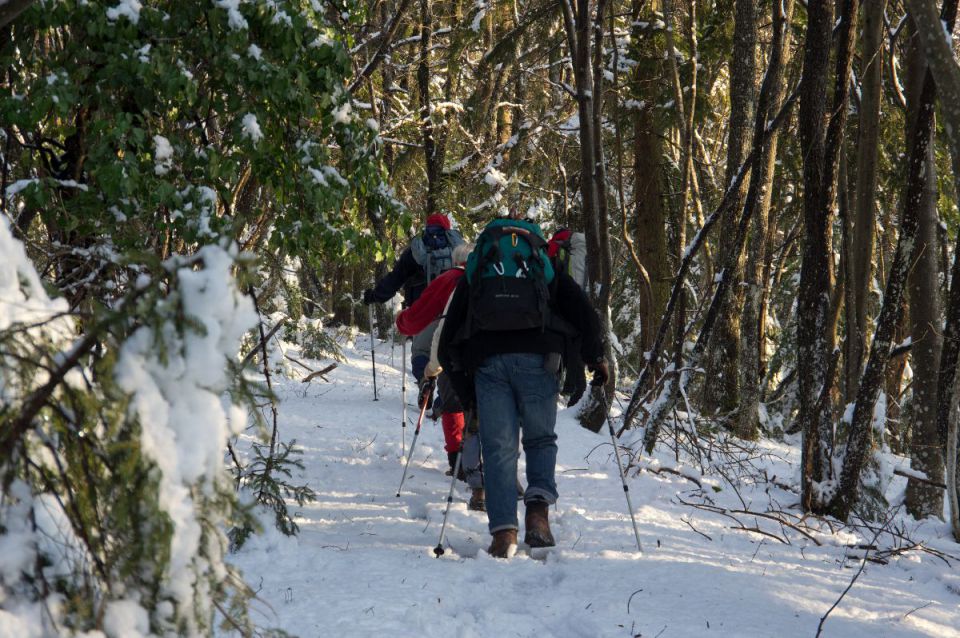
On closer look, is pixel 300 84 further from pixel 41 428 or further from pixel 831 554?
pixel 831 554

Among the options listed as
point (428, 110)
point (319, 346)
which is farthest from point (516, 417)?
point (319, 346)

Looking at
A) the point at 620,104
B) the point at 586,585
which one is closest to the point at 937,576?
the point at 586,585

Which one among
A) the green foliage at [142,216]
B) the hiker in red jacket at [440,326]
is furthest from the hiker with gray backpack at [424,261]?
the green foliage at [142,216]

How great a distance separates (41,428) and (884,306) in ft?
17.1

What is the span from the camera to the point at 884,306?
537cm

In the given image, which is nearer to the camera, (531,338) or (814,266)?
(531,338)

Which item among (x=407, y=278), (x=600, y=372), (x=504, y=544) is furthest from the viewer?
(x=407, y=278)

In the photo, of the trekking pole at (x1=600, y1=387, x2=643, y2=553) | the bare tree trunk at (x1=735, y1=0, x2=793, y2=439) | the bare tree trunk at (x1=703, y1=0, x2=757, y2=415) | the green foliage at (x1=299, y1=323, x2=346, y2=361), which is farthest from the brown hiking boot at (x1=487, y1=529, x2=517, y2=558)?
the green foliage at (x1=299, y1=323, x2=346, y2=361)

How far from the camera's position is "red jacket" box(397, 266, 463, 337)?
6180mm

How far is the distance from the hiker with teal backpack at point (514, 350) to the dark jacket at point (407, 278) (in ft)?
10.3

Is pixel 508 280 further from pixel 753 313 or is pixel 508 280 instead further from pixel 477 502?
pixel 753 313

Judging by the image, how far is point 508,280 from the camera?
192 inches

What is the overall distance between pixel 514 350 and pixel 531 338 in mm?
133

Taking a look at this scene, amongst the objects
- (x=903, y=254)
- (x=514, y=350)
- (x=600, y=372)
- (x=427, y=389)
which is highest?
(x=903, y=254)
